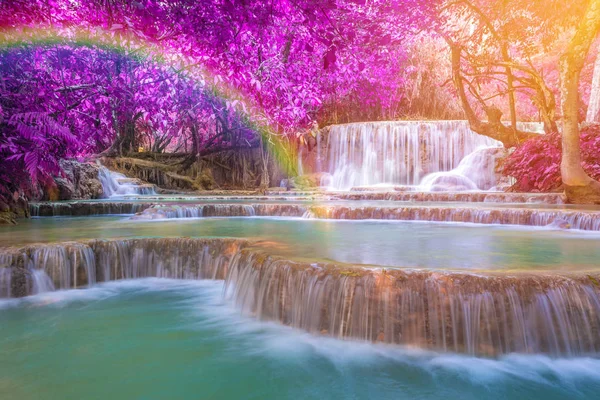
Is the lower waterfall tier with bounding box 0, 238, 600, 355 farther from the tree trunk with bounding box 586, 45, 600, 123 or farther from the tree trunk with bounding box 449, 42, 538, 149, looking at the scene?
the tree trunk with bounding box 586, 45, 600, 123

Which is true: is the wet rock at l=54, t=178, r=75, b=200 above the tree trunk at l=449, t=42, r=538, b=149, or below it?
below

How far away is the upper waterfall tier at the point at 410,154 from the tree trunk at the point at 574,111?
19.6 ft

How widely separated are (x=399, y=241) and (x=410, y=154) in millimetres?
12913

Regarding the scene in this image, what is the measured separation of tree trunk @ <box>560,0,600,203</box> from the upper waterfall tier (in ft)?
19.6

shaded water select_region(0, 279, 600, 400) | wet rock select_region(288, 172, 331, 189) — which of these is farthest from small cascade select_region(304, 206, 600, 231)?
wet rock select_region(288, 172, 331, 189)

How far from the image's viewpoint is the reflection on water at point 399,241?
4086mm

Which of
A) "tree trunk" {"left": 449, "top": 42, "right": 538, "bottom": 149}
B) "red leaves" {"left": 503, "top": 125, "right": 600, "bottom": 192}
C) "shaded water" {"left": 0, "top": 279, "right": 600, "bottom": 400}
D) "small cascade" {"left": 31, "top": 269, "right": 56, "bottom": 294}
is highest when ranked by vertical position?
"tree trunk" {"left": 449, "top": 42, "right": 538, "bottom": 149}

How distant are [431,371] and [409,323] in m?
0.37

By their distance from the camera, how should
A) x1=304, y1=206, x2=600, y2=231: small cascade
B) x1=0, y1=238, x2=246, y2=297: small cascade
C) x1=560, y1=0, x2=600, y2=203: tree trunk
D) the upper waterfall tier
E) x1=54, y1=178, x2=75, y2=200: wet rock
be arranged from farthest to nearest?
the upper waterfall tier
x1=54, y1=178, x2=75, y2=200: wet rock
x1=560, y1=0, x2=600, y2=203: tree trunk
x1=304, y1=206, x2=600, y2=231: small cascade
x1=0, y1=238, x2=246, y2=297: small cascade

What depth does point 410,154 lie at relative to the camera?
17797 mm

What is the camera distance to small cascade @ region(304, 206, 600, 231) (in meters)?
6.98

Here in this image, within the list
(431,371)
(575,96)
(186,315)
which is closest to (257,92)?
(186,315)

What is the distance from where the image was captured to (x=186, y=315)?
439 cm

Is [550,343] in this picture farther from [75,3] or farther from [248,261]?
[75,3]
